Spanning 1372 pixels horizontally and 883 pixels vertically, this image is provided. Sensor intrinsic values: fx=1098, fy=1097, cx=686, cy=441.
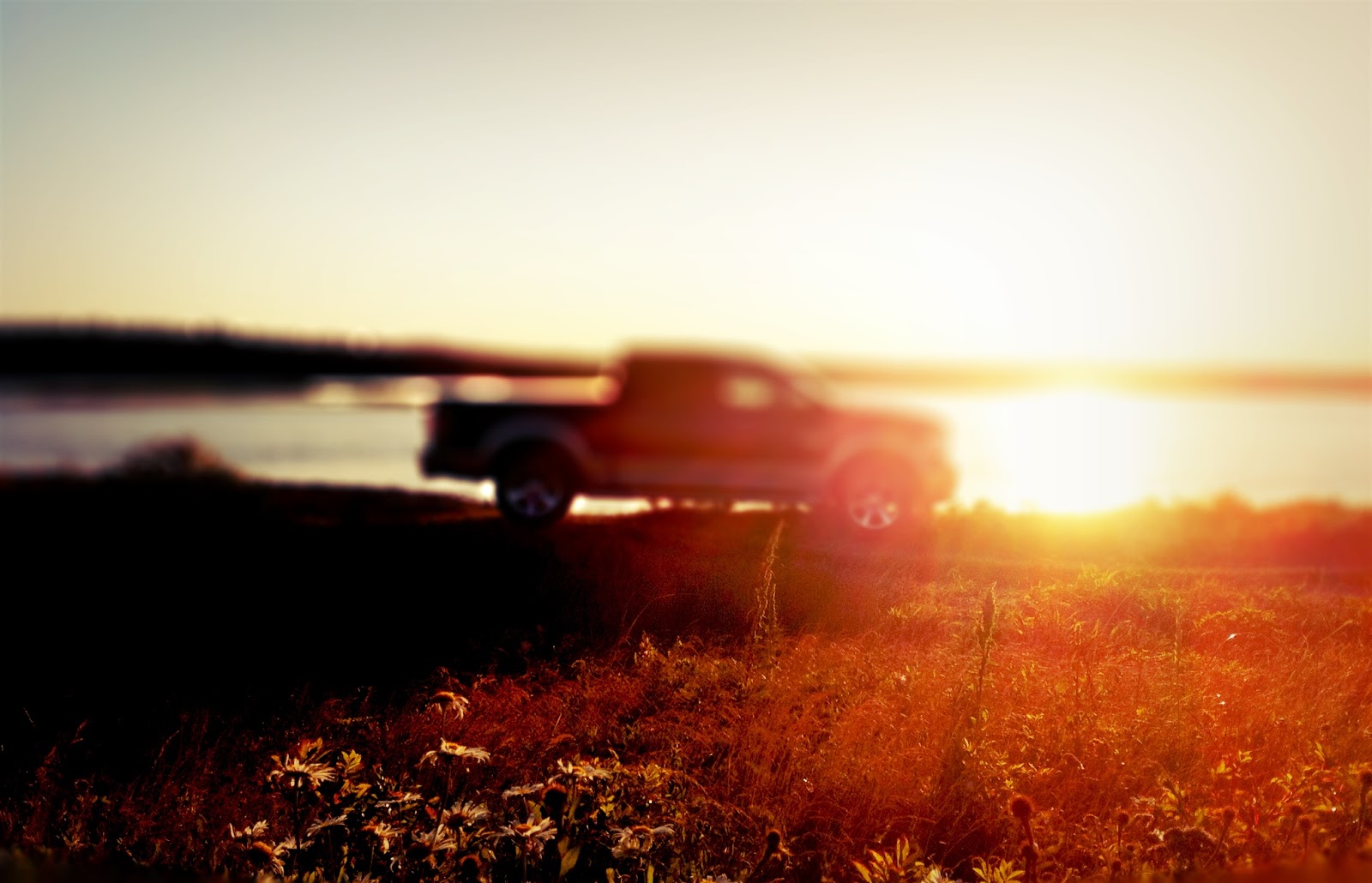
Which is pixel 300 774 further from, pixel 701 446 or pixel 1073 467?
pixel 1073 467

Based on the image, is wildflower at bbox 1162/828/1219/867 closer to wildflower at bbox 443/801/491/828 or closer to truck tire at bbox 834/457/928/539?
wildflower at bbox 443/801/491/828

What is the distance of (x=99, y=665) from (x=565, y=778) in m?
5.06

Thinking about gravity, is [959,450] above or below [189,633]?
above

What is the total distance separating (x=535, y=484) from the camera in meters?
12.0

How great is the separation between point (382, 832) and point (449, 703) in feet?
6.52

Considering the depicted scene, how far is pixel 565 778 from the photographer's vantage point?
5.41 m

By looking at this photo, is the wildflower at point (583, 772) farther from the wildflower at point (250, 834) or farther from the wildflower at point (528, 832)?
the wildflower at point (250, 834)

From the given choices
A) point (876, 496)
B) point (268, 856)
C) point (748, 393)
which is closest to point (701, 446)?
point (748, 393)

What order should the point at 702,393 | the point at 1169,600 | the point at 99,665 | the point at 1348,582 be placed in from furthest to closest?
the point at 702,393 → the point at 1348,582 → the point at 99,665 → the point at 1169,600

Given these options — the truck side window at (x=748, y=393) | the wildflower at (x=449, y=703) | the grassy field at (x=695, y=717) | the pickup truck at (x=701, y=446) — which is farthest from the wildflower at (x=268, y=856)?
the truck side window at (x=748, y=393)

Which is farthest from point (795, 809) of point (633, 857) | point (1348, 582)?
point (1348, 582)

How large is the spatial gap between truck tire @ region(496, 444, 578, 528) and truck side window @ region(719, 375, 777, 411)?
2.05 meters

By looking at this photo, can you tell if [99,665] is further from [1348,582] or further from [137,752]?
[1348,582]

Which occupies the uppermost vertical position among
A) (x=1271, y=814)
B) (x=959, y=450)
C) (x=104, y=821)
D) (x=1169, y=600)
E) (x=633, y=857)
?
(x=959, y=450)
